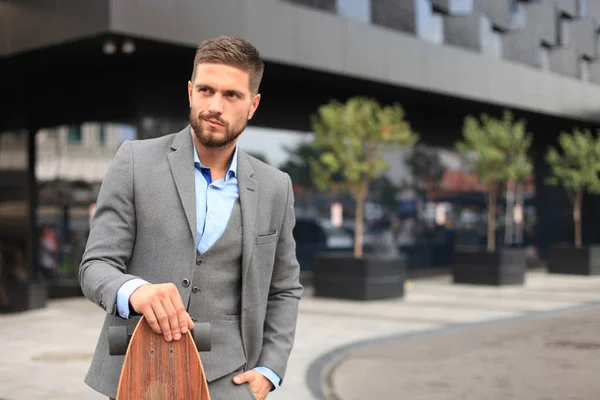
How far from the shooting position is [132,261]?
2.32 meters

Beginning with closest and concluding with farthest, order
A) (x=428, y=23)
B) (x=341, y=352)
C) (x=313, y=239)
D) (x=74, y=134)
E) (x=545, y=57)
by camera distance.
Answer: (x=341, y=352) → (x=74, y=134) → (x=313, y=239) → (x=428, y=23) → (x=545, y=57)

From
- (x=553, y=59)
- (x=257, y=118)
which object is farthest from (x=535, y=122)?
(x=257, y=118)

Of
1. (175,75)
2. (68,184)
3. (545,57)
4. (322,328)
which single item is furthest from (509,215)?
(322,328)

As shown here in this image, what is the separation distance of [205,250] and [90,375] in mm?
481

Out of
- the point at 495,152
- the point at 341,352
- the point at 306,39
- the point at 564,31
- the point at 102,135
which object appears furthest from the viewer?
the point at 564,31

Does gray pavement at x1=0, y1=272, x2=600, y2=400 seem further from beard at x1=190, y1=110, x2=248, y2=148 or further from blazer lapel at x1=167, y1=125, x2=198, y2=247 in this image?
beard at x1=190, y1=110, x2=248, y2=148

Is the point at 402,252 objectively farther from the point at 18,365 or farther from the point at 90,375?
the point at 90,375

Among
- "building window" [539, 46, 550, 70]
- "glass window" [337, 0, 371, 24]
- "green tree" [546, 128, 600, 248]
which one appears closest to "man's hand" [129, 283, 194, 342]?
"glass window" [337, 0, 371, 24]

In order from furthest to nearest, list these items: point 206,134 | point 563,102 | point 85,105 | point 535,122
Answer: point 535,122, point 563,102, point 85,105, point 206,134

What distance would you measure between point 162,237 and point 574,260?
22.2 meters

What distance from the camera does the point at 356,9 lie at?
59.6ft

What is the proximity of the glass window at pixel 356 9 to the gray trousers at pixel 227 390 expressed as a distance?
51.8 ft

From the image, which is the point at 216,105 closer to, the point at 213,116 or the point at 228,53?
the point at 213,116

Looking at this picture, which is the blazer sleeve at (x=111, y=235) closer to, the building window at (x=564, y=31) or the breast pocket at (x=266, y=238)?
the breast pocket at (x=266, y=238)
